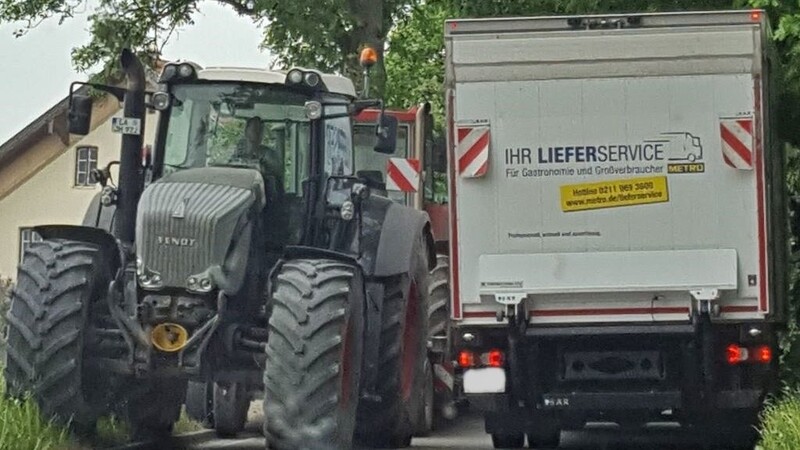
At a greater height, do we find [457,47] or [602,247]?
[457,47]

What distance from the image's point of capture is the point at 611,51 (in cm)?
1425

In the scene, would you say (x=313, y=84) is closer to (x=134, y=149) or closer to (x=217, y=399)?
(x=134, y=149)

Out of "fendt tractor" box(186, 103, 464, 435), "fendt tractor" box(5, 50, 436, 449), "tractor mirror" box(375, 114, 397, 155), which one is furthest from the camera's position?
"fendt tractor" box(186, 103, 464, 435)

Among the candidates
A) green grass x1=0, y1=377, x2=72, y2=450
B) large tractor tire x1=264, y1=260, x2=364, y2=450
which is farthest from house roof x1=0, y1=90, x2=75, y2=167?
large tractor tire x1=264, y1=260, x2=364, y2=450

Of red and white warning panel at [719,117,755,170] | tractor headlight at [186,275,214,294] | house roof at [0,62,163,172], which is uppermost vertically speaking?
house roof at [0,62,163,172]

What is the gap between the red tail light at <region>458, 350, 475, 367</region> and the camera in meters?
14.5

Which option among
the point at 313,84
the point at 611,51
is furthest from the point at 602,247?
the point at 313,84

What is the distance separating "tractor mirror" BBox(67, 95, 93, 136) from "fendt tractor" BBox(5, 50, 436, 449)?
0.01 metres

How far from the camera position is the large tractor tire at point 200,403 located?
16828 mm

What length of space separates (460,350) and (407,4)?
50.3 feet

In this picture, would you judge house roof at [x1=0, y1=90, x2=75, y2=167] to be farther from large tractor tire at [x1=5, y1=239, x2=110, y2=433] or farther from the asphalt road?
large tractor tire at [x1=5, y1=239, x2=110, y2=433]

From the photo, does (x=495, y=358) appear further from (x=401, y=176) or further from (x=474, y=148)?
(x=401, y=176)

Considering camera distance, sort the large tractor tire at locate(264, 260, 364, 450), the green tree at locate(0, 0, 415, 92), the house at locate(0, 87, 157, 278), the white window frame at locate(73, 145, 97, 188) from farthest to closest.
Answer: the white window frame at locate(73, 145, 97, 188) → the house at locate(0, 87, 157, 278) → the green tree at locate(0, 0, 415, 92) → the large tractor tire at locate(264, 260, 364, 450)

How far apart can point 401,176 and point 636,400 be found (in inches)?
216
